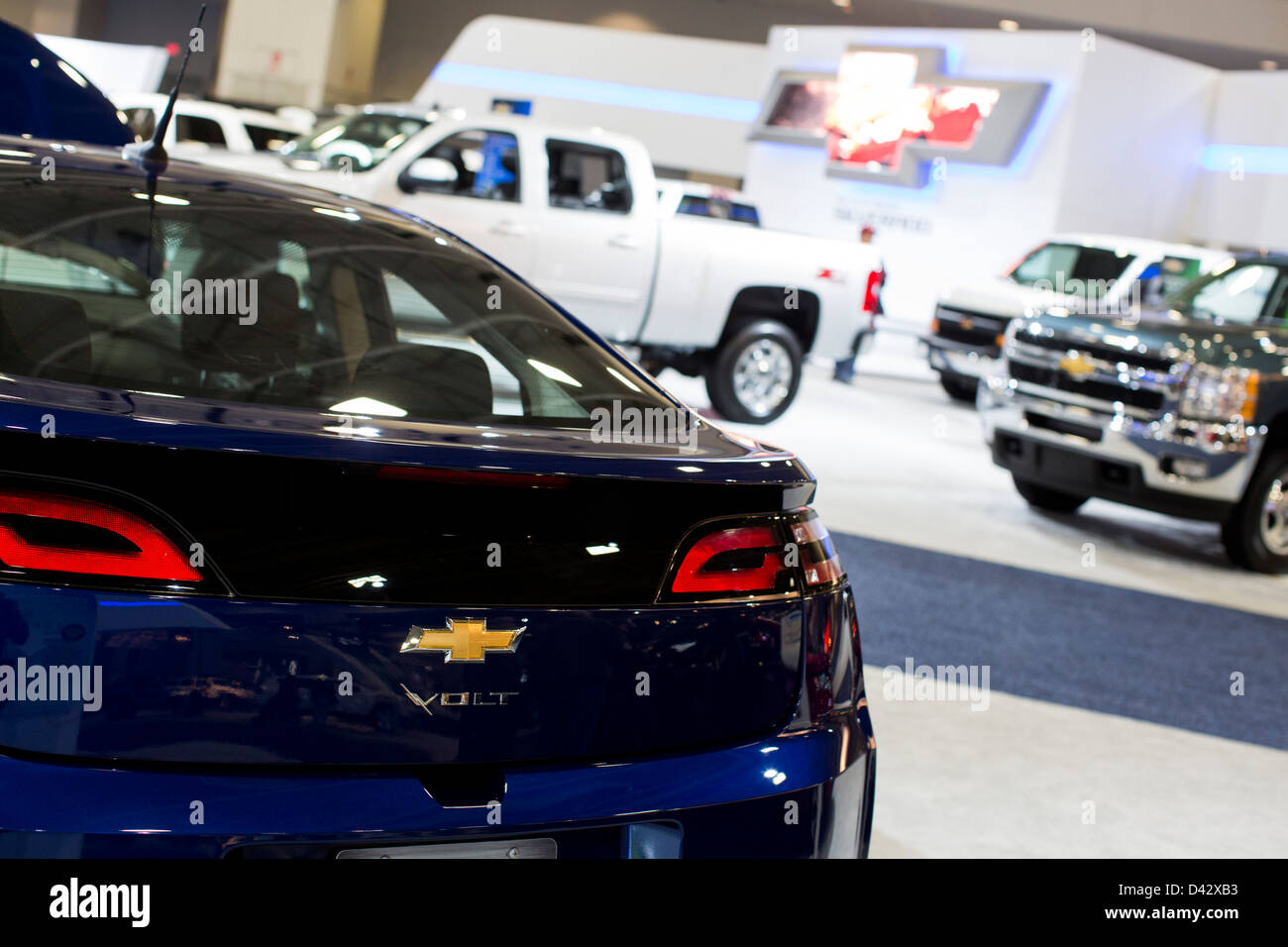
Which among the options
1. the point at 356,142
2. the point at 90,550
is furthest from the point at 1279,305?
the point at 90,550

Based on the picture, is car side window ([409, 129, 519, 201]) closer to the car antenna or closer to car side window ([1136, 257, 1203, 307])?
car side window ([1136, 257, 1203, 307])

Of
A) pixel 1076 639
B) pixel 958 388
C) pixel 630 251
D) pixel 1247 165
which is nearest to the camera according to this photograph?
pixel 1076 639

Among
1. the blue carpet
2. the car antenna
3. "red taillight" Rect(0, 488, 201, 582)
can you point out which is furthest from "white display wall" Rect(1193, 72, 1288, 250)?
"red taillight" Rect(0, 488, 201, 582)

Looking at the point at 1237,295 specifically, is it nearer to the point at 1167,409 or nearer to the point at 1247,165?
the point at 1167,409

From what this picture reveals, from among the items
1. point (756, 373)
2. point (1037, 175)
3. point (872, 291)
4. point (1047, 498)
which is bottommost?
point (1047, 498)

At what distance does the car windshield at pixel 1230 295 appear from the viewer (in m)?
8.62

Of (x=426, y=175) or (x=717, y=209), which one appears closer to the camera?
(x=426, y=175)

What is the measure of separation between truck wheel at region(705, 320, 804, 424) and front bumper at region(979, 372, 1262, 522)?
314 centimetres

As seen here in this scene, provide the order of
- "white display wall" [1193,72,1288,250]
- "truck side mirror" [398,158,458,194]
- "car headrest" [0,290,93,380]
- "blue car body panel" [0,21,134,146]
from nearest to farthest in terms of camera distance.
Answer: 1. "car headrest" [0,290,93,380]
2. "blue car body panel" [0,21,134,146]
3. "truck side mirror" [398,158,458,194]
4. "white display wall" [1193,72,1288,250]

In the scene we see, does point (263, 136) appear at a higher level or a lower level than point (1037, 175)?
lower

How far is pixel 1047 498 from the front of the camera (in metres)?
9.33

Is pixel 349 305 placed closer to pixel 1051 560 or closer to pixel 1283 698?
pixel 1283 698

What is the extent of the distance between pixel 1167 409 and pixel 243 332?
6.32 m

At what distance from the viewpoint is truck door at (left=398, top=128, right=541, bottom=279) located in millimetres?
10320
